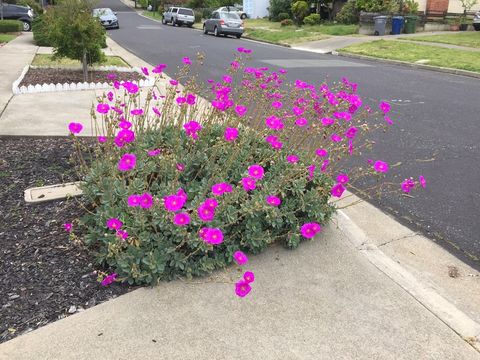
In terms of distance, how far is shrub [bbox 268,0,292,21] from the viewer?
38.3 meters

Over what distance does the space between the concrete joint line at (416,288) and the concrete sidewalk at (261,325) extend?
0.19 feet

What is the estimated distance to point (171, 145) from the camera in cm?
395

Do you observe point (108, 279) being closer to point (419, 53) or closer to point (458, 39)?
point (419, 53)

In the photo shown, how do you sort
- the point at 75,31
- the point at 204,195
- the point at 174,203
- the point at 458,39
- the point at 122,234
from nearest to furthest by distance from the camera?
the point at 174,203, the point at 122,234, the point at 204,195, the point at 75,31, the point at 458,39

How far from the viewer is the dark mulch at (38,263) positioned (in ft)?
8.55

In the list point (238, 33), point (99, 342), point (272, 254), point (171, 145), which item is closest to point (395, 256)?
point (272, 254)

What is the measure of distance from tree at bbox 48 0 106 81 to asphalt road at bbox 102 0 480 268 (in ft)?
8.38

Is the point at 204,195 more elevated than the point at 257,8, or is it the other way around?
the point at 257,8

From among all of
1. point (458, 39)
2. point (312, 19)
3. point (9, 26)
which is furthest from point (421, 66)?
point (312, 19)

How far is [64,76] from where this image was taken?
32.7 ft

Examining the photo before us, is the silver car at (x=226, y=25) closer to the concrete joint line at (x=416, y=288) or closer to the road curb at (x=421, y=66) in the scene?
the road curb at (x=421, y=66)

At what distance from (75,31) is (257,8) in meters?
39.0


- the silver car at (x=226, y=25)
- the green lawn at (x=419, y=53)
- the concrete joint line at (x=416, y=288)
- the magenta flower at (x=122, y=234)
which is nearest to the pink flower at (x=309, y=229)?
the concrete joint line at (x=416, y=288)

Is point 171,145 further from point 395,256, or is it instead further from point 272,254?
point 395,256
